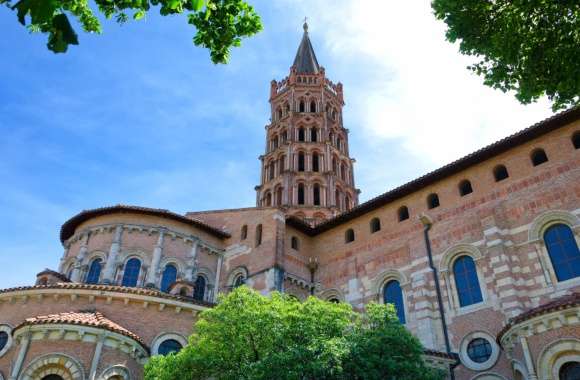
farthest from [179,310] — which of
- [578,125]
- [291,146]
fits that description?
[291,146]

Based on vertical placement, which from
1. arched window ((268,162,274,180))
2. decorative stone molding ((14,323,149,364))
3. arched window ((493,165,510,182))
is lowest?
decorative stone molding ((14,323,149,364))

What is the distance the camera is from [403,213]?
24609 mm

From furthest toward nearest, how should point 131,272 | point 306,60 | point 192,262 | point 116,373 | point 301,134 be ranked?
point 306,60 → point 301,134 → point 192,262 → point 131,272 → point 116,373

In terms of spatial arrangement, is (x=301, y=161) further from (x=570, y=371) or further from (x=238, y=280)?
(x=570, y=371)

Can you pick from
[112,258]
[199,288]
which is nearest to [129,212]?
[112,258]

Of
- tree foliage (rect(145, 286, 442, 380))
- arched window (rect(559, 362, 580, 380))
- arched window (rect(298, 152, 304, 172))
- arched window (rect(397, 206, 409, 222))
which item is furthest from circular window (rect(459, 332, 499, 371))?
arched window (rect(298, 152, 304, 172))

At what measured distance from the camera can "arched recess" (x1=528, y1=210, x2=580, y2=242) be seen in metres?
19.0

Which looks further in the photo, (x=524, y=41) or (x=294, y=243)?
(x=294, y=243)

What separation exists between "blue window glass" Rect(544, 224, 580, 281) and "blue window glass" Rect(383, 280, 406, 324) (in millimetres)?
6525

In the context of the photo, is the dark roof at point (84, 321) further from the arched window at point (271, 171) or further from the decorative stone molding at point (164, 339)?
the arched window at point (271, 171)

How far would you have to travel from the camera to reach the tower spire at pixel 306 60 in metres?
54.1

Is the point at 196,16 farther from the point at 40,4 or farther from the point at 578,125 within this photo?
the point at 578,125

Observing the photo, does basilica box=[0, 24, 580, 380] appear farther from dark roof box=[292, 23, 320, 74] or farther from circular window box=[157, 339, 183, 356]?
dark roof box=[292, 23, 320, 74]

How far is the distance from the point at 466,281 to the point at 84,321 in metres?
14.9
